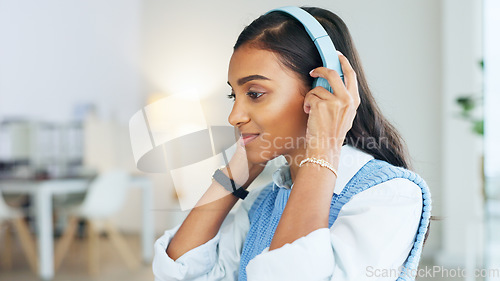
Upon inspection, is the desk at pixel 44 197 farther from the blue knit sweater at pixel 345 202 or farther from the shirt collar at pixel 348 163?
the shirt collar at pixel 348 163

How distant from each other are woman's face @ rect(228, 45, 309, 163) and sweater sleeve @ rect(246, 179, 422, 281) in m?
0.12

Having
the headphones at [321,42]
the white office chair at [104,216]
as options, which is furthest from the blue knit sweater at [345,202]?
the white office chair at [104,216]

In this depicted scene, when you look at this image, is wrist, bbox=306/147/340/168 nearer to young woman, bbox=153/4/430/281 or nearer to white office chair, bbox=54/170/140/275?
young woman, bbox=153/4/430/281

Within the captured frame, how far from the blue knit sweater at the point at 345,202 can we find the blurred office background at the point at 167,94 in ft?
0.21

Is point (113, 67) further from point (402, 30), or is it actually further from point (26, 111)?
point (402, 30)

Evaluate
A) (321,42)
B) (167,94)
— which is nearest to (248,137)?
(321,42)

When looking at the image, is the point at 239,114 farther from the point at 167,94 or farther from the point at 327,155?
the point at 167,94

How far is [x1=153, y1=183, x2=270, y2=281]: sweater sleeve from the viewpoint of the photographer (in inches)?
24.3

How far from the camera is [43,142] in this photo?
1.47 metres

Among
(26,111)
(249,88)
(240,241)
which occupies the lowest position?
(240,241)

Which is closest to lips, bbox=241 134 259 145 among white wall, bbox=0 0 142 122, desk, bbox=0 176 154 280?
white wall, bbox=0 0 142 122

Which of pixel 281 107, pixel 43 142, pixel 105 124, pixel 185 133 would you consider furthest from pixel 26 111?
pixel 281 107

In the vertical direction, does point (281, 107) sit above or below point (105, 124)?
above

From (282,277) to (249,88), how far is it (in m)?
0.20
